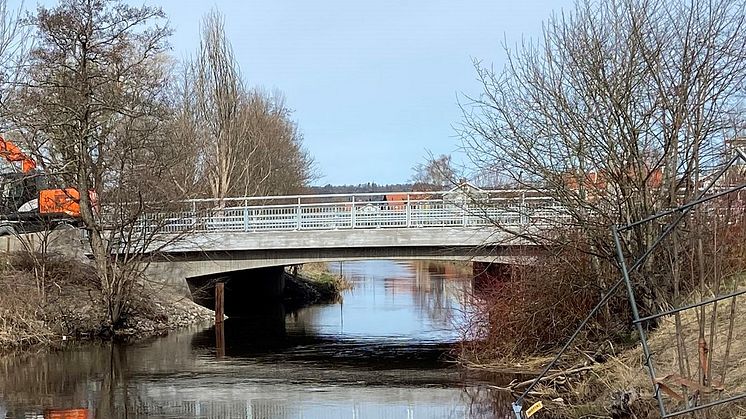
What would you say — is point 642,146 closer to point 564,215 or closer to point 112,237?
point 564,215

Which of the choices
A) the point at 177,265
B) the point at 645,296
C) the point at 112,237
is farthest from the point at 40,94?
the point at 645,296

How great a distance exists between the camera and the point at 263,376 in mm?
16391

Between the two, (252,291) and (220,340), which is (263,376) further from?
(252,291)

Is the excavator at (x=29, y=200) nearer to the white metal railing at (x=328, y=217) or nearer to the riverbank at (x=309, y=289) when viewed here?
the white metal railing at (x=328, y=217)

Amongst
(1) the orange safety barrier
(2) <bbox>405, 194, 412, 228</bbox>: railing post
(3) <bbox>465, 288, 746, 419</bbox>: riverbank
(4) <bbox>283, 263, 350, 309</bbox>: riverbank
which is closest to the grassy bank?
(2) <bbox>405, 194, 412, 228</bbox>: railing post

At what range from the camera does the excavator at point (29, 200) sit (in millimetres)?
22766

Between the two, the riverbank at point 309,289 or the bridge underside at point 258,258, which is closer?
the bridge underside at point 258,258

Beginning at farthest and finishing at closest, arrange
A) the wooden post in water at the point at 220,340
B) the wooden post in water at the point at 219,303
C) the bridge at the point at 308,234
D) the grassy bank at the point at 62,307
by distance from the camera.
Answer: the wooden post in water at the point at 219,303 → the bridge at the point at 308,234 → the grassy bank at the point at 62,307 → the wooden post in water at the point at 220,340

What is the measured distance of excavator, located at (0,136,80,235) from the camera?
896 inches

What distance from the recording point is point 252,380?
15867mm

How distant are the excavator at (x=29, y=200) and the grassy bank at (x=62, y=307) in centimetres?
139

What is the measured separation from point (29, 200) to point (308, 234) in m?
9.36

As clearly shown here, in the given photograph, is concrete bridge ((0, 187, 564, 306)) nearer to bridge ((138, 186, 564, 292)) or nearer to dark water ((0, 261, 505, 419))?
bridge ((138, 186, 564, 292))

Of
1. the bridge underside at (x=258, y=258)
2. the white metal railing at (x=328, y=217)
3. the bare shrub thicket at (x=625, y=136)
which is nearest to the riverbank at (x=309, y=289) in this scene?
the bridge underside at (x=258, y=258)
